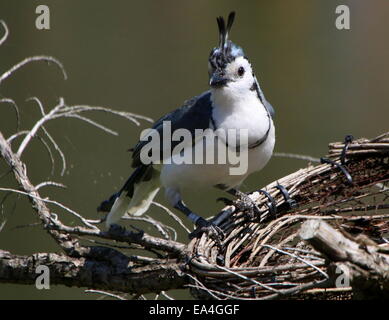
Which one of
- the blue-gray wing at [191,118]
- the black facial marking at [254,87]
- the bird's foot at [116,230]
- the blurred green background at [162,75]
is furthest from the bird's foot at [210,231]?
the blurred green background at [162,75]

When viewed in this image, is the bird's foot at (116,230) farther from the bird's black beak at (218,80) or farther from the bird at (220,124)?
the bird's black beak at (218,80)

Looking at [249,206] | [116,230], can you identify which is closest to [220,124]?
[249,206]

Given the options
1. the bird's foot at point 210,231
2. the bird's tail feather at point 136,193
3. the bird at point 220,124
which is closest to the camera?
the bird's foot at point 210,231

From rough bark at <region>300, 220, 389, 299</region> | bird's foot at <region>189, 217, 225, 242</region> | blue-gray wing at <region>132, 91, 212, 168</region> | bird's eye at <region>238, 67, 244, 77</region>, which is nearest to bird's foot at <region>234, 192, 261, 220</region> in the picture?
bird's foot at <region>189, 217, 225, 242</region>

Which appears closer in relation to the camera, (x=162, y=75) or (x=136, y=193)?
(x=136, y=193)

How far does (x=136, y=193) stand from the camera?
2.11 metres

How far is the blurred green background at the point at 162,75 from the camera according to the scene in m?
3.68

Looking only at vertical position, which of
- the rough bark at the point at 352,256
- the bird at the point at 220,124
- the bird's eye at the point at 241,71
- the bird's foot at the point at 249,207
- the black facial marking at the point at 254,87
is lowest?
the rough bark at the point at 352,256

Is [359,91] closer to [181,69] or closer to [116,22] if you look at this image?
[181,69]

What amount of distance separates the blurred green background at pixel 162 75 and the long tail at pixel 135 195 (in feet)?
3.95

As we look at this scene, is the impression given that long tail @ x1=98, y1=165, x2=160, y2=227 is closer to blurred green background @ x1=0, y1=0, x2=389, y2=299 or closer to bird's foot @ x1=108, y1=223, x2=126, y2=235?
bird's foot @ x1=108, y1=223, x2=126, y2=235

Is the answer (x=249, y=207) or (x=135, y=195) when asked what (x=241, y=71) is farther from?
(x=135, y=195)

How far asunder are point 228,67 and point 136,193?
504mm

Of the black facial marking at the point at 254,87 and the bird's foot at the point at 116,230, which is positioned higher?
the black facial marking at the point at 254,87
